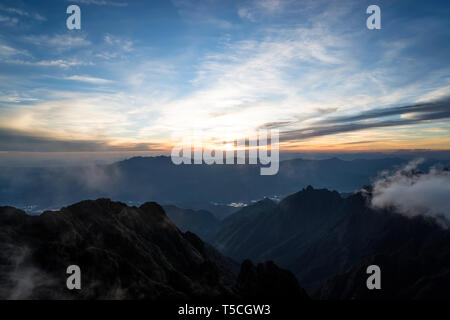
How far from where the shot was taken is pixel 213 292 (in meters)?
57.9

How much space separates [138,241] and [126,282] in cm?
1960

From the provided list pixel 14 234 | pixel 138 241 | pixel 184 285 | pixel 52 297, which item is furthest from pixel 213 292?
pixel 14 234

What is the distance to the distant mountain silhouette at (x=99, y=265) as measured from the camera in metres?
44.4

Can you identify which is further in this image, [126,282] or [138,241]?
[138,241]

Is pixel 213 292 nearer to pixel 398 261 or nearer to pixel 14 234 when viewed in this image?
pixel 14 234

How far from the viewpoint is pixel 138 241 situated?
69188mm

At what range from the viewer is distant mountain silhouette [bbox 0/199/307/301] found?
4444cm

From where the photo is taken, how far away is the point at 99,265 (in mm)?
49781

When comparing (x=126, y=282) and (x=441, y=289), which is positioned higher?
(x=126, y=282)
